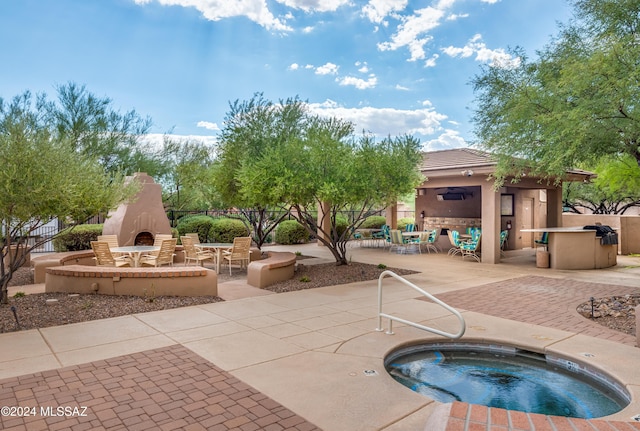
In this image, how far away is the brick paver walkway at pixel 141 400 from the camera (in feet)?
10.5

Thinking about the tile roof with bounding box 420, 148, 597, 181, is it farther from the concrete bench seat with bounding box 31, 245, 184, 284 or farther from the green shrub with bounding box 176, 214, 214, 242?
the concrete bench seat with bounding box 31, 245, 184, 284

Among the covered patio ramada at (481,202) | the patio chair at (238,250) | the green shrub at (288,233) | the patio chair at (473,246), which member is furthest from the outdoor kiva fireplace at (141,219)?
the patio chair at (473,246)

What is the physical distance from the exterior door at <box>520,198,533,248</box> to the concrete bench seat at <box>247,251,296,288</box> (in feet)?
41.1

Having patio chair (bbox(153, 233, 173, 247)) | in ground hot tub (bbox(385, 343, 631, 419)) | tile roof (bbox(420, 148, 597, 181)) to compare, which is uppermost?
tile roof (bbox(420, 148, 597, 181))

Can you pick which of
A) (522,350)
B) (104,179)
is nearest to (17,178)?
(104,179)

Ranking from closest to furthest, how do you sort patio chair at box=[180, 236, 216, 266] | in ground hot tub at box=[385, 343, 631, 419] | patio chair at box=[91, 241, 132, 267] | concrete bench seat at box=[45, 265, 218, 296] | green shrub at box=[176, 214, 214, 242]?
in ground hot tub at box=[385, 343, 631, 419]
concrete bench seat at box=[45, 265, 218, 296]
patio chair at box=[91, 241, 132, 267]
patio chair at box=[180, 236, 216, 266]
green shrub at box=[176, 214, 214, 242]

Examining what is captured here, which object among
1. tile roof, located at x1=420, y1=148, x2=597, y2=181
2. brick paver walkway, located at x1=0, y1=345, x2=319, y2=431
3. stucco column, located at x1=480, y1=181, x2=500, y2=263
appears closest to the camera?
brick paver walkway, located at x1=0, y1=345, x2=319, y2=431

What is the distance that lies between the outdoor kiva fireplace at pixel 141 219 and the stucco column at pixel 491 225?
10.7m

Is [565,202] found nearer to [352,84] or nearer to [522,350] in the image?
[352,84]

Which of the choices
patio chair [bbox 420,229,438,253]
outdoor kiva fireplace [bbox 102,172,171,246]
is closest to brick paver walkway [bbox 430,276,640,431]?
patio chair [bbox 420,229,438,253]

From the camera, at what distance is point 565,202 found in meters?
26.8

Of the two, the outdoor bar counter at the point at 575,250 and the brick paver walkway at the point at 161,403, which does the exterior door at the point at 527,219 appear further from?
the brick paver walkway at the point at 161,403

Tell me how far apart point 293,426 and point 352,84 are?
899 inches

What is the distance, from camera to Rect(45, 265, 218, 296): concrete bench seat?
7.86 meters
